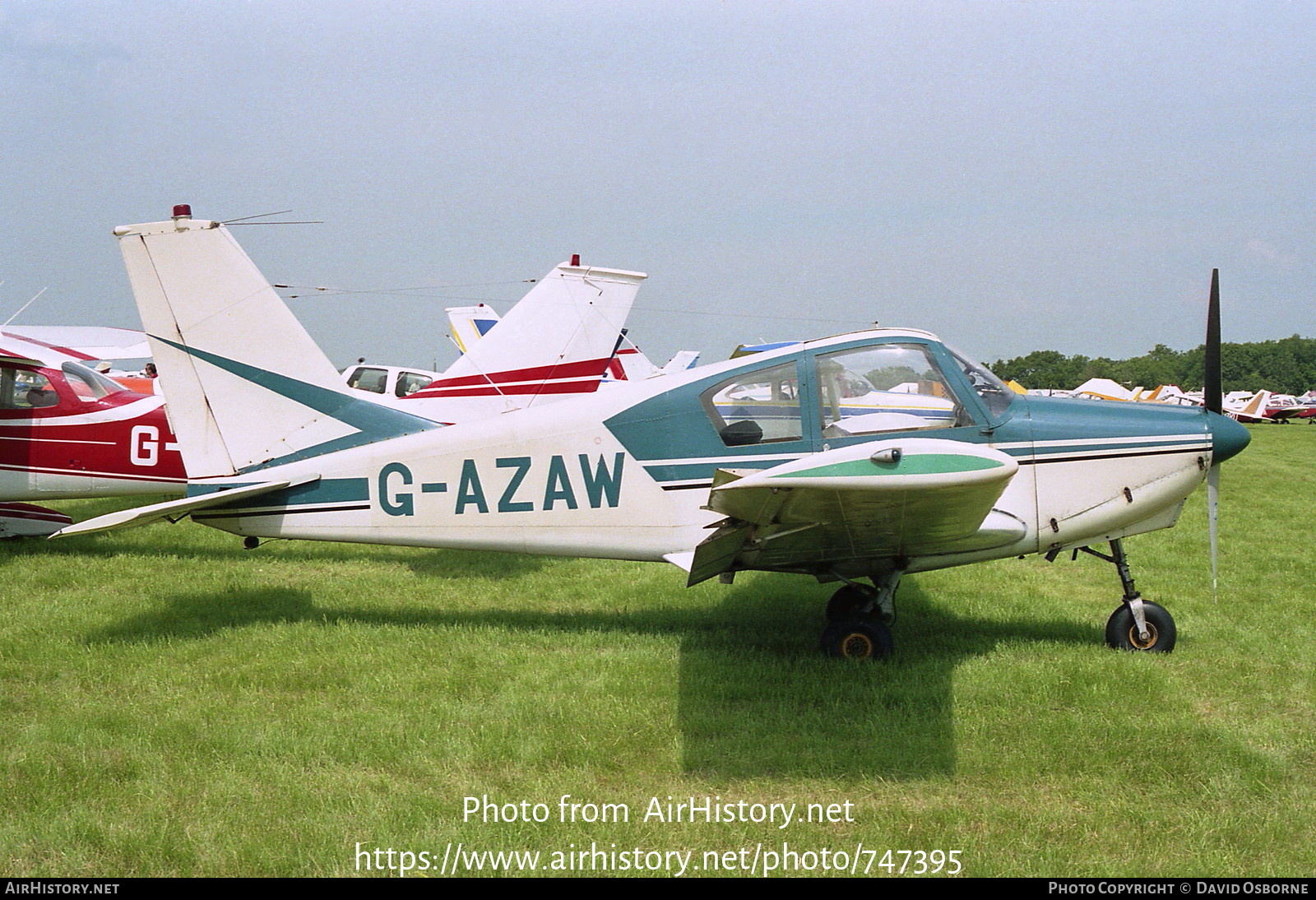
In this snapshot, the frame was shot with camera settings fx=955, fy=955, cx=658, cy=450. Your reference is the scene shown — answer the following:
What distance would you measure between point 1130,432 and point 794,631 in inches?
99.4

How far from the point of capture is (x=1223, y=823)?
12.7ft

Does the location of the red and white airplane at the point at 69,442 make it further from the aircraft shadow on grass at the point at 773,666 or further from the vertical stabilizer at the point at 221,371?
the vertical stabilizer at the point at 221,371

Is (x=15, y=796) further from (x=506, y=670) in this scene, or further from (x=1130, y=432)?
(x=1130, y=432)

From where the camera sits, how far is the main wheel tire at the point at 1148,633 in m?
6.11

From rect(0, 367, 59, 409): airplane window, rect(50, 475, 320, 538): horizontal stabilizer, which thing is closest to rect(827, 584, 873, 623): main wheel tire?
rect(50, 475, 320, 538): horizontal stabilizer

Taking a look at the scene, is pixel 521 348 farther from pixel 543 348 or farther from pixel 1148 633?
pixel 1148 633

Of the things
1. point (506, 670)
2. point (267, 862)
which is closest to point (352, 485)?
point (506, 670)

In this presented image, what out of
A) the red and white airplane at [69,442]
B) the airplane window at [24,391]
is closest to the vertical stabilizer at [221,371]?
the red and white airplane at [69,442]

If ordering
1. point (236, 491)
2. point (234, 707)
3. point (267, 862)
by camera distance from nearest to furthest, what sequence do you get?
1. point (267, 862)
2. point (234, 707)
3. point (236, 491)

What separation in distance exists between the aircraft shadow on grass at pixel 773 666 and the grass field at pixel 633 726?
2cm

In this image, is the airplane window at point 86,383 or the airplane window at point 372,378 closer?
the airplane window at point 86,383

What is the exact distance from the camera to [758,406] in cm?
596

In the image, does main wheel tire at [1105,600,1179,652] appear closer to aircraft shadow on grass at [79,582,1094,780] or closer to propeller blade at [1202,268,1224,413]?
aircraft shadow on grass at [79,582,1094,780]

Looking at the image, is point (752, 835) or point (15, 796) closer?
point (752, 835)
